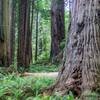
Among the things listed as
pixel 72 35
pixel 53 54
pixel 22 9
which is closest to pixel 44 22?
pixel 53 54

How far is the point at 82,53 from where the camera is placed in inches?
220

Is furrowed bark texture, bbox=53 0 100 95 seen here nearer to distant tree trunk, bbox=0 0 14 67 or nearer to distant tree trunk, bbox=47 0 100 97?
distant tree trunk, bbox=47 0 100 97

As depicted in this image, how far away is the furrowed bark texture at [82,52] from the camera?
211 inches

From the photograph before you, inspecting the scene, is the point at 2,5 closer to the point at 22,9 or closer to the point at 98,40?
the point at 22,9

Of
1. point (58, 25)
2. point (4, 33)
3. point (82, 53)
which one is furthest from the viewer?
point (58, 25)

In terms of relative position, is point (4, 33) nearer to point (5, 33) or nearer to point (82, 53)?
point (5, 33)

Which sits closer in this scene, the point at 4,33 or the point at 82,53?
the point at 82,53

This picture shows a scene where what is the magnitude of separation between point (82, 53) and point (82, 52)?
0.02 meters

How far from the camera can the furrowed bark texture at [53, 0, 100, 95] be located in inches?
211

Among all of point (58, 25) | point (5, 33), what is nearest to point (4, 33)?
point (5, 33)

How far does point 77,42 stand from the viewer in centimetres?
571

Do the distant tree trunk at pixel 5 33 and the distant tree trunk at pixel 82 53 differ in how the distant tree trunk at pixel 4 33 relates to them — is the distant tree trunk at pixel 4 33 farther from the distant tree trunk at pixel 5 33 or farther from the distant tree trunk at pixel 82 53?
the distant tree trunk at pixel 82 53

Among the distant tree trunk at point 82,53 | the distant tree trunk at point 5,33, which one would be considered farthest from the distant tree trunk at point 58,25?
the distant tree trunk at point 82,53

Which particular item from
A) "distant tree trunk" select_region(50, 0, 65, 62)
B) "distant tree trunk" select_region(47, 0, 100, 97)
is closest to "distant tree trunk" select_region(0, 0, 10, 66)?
"distant tree trunk" select_region(47, 0, 100, 97)
